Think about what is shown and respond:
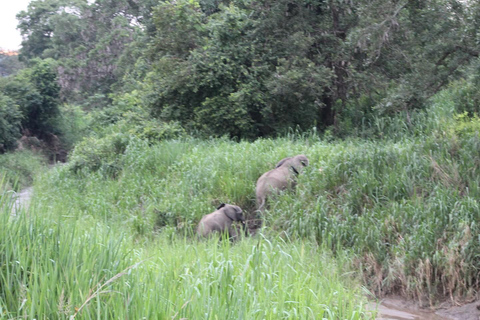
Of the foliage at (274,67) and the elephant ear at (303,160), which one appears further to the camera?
the foliage at (274,67)

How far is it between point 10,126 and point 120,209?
1249cm

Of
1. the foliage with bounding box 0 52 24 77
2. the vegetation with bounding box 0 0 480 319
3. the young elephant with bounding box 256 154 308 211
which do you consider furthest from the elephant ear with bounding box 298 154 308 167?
the foliage with bounding box 0 52 24 77

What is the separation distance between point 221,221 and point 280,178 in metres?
1.38

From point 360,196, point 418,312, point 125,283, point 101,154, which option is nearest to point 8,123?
point 101,154

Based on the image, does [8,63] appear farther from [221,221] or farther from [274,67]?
[221,221]

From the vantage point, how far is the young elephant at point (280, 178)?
8203mm

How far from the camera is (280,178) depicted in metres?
8.23

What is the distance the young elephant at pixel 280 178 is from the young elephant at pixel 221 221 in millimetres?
625

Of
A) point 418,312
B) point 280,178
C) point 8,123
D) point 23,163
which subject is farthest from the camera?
point 8,123

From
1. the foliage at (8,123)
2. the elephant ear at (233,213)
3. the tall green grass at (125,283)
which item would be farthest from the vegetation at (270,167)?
the foliage at (8,123)

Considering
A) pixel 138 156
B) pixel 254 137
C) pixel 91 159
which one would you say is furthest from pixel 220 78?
pixel 91 159

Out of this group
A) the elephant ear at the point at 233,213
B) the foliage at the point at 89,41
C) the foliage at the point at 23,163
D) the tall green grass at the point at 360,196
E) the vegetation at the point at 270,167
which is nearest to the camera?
the vegetation at the point at 270,167

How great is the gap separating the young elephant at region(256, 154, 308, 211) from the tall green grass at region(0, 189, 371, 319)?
3.45 m

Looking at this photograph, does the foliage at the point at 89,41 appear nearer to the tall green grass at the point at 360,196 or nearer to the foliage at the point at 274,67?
the foliage at the point at 274,67
